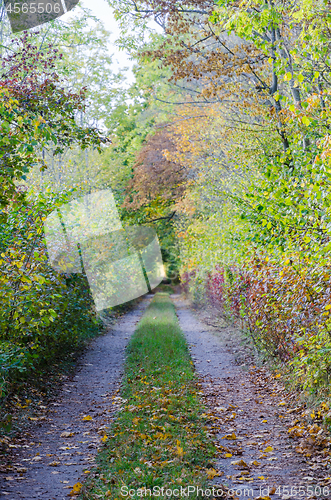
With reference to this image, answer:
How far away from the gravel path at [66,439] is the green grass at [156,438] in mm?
255

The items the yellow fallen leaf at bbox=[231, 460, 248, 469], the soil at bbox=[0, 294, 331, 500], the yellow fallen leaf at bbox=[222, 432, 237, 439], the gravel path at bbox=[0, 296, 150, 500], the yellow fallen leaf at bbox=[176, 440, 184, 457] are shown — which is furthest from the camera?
the yellow fallen leaf at bbox=[222, 432, 237, 439]

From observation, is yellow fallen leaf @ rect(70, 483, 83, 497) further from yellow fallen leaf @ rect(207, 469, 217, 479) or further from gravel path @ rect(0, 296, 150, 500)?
yellow fallen leaf @ rect(207, 469, 217, 479)

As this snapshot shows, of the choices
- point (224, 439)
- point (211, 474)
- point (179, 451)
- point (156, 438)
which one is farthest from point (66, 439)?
point (211, 474)

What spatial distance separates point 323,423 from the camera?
4945 mm

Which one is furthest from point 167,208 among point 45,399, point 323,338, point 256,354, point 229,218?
point 323,338

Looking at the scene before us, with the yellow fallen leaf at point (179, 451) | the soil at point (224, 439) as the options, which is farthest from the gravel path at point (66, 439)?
the yellow fallen leaf at point (179, 451)

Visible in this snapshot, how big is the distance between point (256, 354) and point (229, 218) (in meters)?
4.13

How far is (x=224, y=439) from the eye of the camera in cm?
548

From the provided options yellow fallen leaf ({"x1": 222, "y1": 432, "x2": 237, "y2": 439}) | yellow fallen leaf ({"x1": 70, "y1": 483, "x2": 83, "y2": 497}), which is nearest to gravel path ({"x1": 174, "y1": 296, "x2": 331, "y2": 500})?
yellow fallen leaf ({"x1": 222, "y1": 432, "x2": 237, "y2": 439})

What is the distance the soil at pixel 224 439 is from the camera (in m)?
4.24

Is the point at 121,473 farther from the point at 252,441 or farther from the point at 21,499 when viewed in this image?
the point at 252,441

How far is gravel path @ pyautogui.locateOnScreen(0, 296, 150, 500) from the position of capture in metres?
4.40

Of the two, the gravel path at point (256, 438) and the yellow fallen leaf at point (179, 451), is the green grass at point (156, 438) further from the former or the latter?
the gravel path at point (256, 438)

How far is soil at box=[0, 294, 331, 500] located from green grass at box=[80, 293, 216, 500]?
18cm
